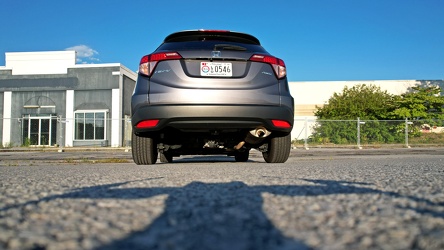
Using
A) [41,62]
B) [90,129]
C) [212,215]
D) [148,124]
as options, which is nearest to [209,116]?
[148,124]

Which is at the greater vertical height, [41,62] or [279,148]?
[41,62]

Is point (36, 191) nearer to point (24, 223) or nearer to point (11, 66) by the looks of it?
point (24, 223)

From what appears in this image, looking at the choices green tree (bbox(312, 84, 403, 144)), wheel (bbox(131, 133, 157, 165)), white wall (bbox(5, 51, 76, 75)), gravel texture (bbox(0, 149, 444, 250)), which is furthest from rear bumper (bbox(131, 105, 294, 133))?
white wall (bbox(5, 51, 76, 75))

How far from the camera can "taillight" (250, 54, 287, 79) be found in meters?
4.12

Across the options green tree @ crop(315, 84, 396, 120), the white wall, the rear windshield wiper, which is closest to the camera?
the rear windshield wiper

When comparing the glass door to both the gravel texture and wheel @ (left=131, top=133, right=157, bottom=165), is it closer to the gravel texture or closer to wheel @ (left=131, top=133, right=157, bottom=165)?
wheel @ (left=131, top=133, right=157, bottom=165)

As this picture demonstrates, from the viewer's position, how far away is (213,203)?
1.62 metres

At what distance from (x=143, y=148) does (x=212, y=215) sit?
345cm

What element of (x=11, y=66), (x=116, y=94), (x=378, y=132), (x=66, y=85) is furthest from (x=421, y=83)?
(x=11, y=66)

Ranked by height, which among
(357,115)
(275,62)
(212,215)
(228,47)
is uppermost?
(357,115)

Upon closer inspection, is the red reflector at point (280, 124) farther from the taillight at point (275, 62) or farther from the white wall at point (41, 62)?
the white wall at point (41, 62)

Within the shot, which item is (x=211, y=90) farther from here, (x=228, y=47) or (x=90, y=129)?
(x=90, y=129)

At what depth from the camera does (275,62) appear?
4.21 m

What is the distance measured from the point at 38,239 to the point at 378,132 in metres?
20.6
